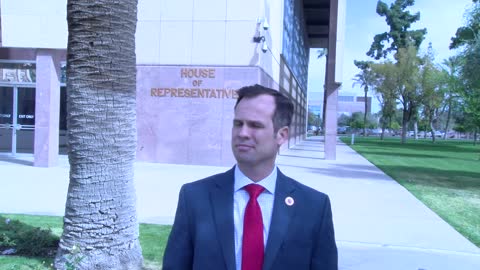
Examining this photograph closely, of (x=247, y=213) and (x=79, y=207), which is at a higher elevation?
(x=247, y=213)

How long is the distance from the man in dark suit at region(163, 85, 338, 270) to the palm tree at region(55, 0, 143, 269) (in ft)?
8.71

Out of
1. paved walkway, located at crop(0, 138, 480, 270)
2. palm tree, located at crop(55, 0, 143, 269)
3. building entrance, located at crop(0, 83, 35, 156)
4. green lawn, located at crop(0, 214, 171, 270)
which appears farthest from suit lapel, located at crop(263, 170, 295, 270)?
building entrance, located at crop(0, 83, 35, 156)

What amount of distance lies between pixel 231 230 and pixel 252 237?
91mm

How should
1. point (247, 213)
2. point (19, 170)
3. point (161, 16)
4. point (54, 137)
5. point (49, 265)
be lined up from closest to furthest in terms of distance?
1. point (247, 213)
2. point (49, 265)
3. point (19, 170)
4. point (54, 137)
5. point (161, 16)

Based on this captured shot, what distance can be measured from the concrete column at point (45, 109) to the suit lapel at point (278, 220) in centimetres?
1367

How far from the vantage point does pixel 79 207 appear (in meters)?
4.68

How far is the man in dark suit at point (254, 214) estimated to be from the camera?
207 centimetres

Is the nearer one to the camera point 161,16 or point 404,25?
point 161,16

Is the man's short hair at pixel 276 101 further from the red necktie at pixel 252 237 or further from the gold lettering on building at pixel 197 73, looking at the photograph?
the gold lettering on building at pixel 197 73

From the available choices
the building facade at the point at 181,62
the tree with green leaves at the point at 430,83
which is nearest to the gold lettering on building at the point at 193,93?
the building facade at the point at 181,62

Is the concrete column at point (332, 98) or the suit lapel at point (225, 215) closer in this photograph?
the suit lapel at point (225, 215)

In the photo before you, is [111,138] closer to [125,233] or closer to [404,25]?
[125,233]

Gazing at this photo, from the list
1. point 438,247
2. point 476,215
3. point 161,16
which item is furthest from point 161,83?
point 438,247

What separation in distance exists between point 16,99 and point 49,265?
13.3 meters
